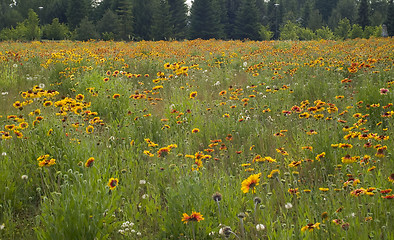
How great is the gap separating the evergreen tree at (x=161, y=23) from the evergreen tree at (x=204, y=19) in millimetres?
5063

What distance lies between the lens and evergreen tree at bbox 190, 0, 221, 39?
47.4m

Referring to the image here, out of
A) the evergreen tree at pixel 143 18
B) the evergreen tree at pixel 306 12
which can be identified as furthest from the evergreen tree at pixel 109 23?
the evergreen tree at pixel 306 12

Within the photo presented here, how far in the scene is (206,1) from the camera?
47719 mm

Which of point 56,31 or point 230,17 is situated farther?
point 230,17

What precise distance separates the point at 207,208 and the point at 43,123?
2.13 m

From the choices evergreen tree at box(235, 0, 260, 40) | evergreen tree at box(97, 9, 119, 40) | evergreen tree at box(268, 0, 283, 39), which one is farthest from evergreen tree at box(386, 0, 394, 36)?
evergreen tree at box(97, 9, 119, 40)

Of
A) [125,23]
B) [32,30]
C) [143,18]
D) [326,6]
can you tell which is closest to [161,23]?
[143,18]

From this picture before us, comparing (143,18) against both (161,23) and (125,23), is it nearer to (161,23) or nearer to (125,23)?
(161,23)

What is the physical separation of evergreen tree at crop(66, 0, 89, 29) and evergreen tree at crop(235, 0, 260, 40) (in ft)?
73.3

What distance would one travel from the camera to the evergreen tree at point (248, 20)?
48500 millimetres

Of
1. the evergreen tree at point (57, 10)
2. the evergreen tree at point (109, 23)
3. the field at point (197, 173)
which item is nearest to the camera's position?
the field at point (197, 173)

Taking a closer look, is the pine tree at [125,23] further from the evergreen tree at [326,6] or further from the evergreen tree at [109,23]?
the evergreen tree at [326,6]

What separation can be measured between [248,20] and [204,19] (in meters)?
6.78

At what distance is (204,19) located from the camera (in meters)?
47.6
